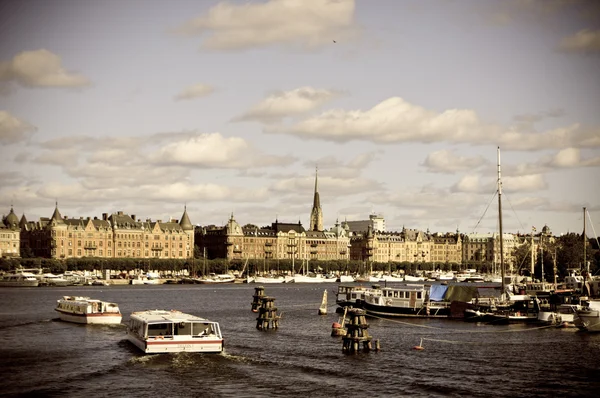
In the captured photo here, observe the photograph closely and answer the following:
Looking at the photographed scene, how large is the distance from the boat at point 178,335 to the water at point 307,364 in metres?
0.69

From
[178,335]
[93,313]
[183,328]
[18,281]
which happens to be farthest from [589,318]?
[18,281]

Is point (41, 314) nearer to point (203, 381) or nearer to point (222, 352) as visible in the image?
point (222, 352)

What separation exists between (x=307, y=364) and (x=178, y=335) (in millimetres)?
9394

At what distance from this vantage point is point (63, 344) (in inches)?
2830

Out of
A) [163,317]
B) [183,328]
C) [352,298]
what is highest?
[352,298]

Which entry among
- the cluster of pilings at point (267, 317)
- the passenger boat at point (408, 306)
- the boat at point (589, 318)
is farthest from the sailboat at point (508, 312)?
the cluster of pilings at point (267, 317)

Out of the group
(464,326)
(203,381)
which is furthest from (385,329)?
(203,381)

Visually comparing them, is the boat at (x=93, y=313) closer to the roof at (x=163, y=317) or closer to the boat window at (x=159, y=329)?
the roof at (x=163, y=317)

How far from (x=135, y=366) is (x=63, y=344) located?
15.4 m

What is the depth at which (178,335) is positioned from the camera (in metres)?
61.7

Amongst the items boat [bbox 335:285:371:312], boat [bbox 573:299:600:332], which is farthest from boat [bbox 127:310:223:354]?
boat [bbox 335:285:371:312]

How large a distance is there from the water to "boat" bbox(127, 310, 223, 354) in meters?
0.69

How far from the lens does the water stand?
170 feet

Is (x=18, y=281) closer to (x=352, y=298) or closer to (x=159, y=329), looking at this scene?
(x=352, y=298)
